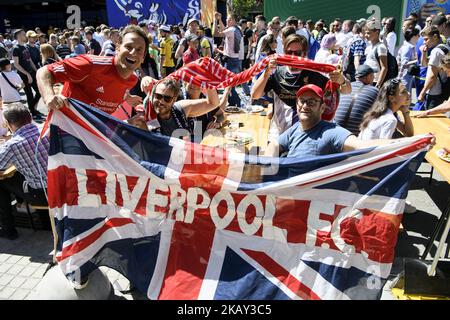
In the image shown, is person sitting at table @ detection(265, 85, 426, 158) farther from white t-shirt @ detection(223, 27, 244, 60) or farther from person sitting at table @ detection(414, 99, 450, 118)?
white t-shirt @ detection(223, 27, 244, 60)

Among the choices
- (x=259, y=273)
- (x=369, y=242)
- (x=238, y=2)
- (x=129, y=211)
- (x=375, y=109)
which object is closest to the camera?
(x=369, y=242)

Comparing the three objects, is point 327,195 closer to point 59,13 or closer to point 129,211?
A: point 129,211

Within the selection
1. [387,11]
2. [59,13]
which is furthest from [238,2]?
[387,11]

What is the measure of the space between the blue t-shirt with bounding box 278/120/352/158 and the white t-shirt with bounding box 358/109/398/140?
1.20 meters

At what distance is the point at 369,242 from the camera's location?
261 centimetres

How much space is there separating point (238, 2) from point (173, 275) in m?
34.4

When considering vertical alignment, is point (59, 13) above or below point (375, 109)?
above

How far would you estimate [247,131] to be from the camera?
475 cm

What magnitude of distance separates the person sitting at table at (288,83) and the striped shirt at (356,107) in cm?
70

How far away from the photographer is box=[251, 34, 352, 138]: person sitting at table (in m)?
3.96

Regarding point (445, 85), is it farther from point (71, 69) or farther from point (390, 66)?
point (71, 69)

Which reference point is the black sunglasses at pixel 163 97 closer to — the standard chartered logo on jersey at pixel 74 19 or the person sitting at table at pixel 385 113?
the person sitting at table at pixel 385 113

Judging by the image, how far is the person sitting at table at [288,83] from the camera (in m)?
3.96

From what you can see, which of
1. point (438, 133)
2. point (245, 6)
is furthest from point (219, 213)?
point (245, 6)
